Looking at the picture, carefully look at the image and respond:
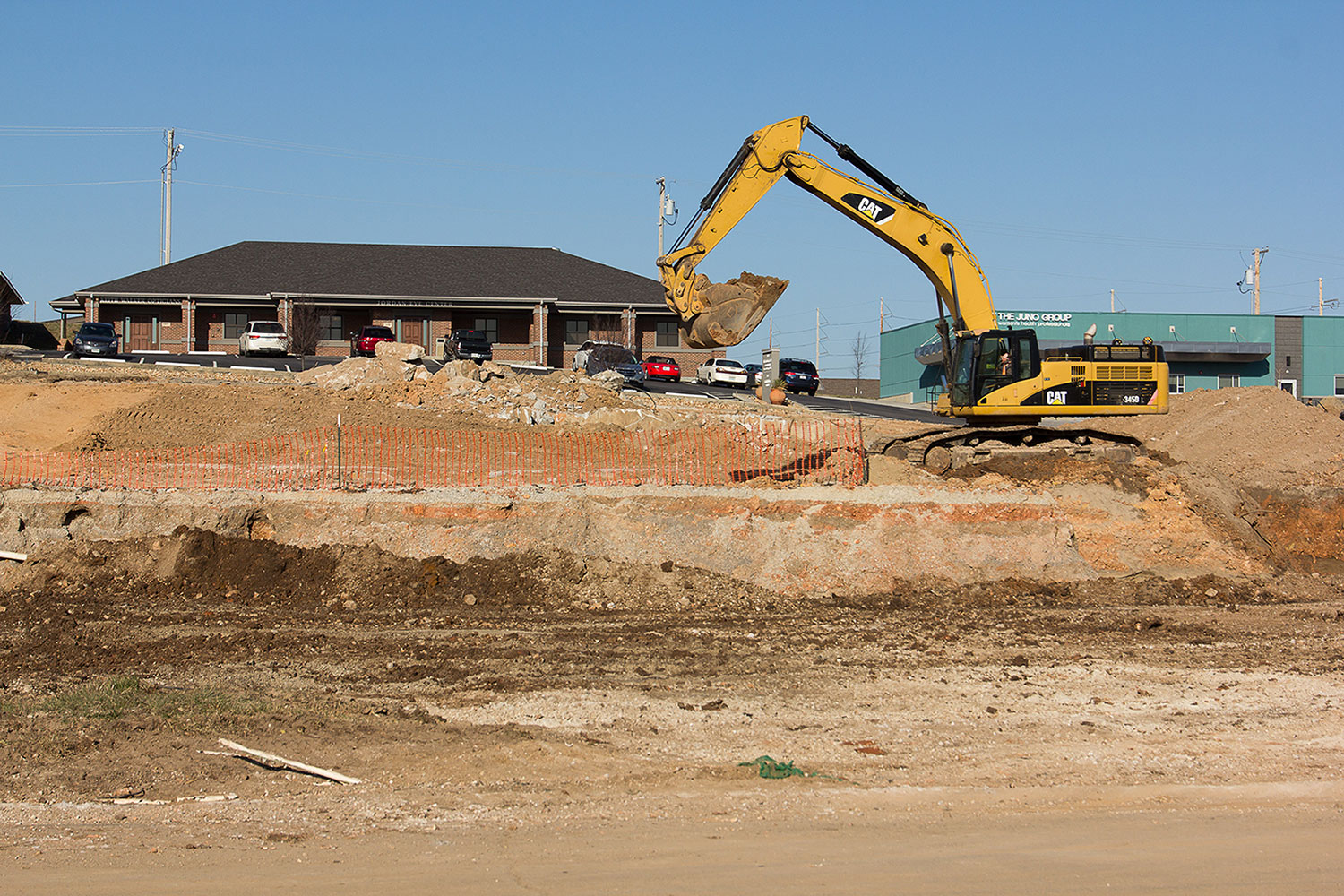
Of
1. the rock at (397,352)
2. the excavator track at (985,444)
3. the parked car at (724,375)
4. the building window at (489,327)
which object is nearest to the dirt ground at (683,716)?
the excavator track at (985,444)

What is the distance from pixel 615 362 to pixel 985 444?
25.6 metres

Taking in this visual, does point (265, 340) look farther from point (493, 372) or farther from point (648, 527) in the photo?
point (648, 527)

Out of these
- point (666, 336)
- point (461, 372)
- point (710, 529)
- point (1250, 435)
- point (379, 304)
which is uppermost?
point (379, 304)

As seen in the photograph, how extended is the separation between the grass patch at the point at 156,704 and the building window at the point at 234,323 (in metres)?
44.8

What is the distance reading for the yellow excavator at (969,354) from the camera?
654 inches

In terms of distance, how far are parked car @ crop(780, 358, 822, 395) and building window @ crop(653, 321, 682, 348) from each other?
774 cm

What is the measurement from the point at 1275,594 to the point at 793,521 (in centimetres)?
552

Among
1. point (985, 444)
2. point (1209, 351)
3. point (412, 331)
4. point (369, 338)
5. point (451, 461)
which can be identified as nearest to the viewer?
point (985, 444)

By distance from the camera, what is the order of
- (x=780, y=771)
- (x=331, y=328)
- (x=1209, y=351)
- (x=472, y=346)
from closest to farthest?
(x=780, y=771), (x=472, y=346), (x=331, y=328), (x=1209, y=351)

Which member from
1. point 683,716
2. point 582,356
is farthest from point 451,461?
point 582,356

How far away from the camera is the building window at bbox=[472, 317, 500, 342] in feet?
171

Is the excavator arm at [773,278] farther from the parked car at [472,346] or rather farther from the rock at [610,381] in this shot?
the parked car at [472,346]

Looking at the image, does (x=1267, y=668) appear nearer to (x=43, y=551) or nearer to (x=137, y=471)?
(x=43, y=551)

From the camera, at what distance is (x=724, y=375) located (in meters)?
45.1
